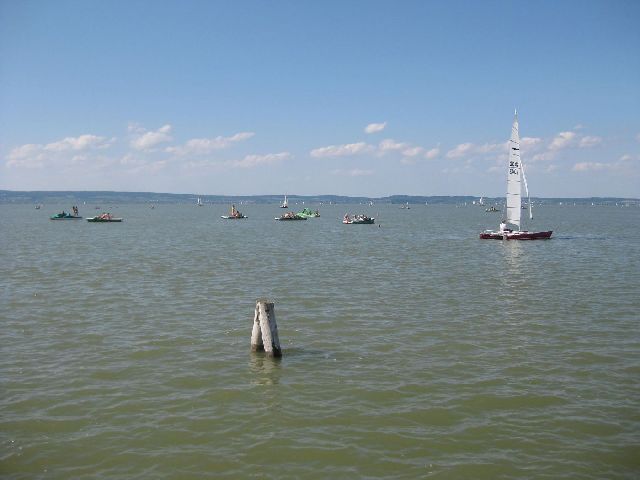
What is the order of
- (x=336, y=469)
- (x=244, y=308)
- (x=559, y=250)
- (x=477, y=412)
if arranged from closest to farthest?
(x=336, y=469)
(x=477, y=412)
(x=244, y=308)
(x=559, y=250)

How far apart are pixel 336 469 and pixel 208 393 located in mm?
5650

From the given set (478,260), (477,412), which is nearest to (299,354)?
(477,412)

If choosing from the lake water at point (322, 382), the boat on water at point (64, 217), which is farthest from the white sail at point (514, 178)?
the boat on water at point (64, 217)

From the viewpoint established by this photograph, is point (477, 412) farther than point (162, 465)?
Yes

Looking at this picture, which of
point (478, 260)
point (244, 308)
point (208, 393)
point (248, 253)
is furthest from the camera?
point (248, 253)

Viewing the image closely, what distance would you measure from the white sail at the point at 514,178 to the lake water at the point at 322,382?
40265mm

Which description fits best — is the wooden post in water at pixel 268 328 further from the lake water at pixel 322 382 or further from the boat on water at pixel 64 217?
the boat on water at pixel 64 217

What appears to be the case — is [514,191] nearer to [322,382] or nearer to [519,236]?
[519,236]

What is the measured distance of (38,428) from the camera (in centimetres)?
1386

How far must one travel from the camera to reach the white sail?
72250 mm

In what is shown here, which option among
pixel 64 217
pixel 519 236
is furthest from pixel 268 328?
pixel 64 217

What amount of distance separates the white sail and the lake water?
132ft

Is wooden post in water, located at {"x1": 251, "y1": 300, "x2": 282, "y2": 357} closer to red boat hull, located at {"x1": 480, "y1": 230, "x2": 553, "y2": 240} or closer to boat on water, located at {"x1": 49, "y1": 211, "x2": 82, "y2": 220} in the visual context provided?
red boat hull, located at {"x1": 480, "y1": 230, "x2": 553, "y2": 240}

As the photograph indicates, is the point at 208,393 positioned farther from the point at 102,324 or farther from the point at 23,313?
the point at 23,313
